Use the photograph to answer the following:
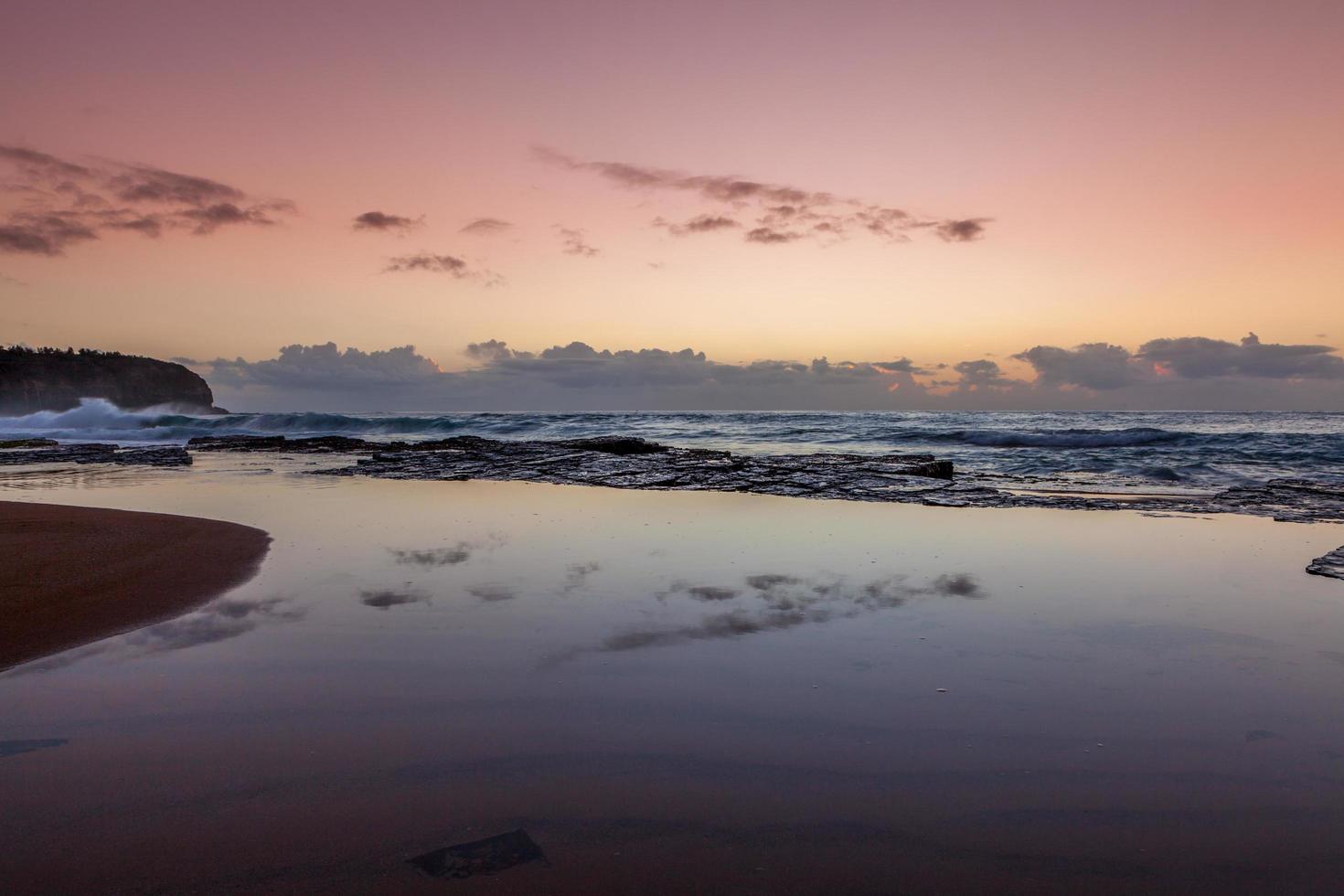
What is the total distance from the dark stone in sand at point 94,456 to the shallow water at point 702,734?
60.3 ft

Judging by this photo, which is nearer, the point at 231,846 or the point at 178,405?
the point at 231,846

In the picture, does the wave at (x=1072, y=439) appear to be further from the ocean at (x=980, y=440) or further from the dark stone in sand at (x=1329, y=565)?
the dark stone in sand at (x=1329, y=565)

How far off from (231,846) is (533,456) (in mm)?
17360

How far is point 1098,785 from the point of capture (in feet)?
8.75

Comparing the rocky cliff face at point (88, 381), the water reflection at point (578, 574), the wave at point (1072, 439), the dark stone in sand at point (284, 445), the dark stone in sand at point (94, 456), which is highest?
the rocky cliff face at point (88, 381)

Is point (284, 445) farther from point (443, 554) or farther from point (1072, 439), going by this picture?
point (1072, 439)

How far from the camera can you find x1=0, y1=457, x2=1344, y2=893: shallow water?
224 cm

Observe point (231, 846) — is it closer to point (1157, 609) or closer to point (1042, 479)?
point (1157, 609)

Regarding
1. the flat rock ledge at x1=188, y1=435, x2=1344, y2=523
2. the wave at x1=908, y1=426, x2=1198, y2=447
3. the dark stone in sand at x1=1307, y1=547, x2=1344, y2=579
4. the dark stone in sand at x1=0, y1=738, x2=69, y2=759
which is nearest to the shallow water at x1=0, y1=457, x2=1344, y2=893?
the dark stone in sand at x1=0, y1=738, x2=69, y2=759

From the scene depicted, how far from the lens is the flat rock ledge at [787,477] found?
11.2 m

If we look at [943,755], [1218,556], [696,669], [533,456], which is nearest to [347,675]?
[696,669]

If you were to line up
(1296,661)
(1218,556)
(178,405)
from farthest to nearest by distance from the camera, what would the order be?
1. (178,405)
2. (1218,556)
3. (1296,661)

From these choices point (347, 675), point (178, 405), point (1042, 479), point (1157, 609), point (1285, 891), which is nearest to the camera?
point (1285, 891)

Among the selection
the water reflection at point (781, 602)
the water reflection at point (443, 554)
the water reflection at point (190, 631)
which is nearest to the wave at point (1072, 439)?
the water reflection at point (781, 602)
